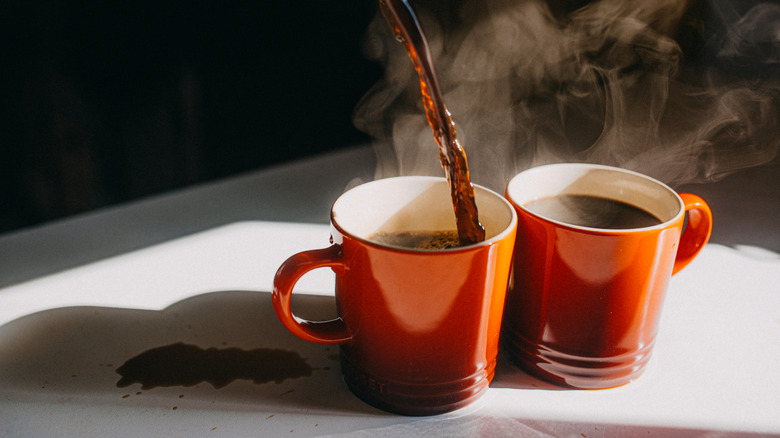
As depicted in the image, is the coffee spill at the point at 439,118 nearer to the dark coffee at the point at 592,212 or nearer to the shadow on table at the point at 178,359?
the dark coffee at the point at 592,212

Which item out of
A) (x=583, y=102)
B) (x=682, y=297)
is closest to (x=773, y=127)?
(x=583, y=102)

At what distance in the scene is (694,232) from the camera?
0.69 m

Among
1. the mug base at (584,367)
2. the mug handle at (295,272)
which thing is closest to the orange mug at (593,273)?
the mug base at (584,367)

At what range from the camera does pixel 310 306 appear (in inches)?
30.9

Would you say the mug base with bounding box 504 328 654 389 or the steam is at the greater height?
the steam

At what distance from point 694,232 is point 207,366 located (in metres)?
0.60

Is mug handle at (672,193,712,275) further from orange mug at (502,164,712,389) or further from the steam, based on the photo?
the steam

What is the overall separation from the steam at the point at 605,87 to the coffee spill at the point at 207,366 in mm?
623

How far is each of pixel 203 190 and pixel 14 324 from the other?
472mm

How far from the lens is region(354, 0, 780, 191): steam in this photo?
3.91 ft

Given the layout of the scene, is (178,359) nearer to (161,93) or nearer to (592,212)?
(592,212)

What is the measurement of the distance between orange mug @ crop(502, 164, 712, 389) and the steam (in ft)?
1.62

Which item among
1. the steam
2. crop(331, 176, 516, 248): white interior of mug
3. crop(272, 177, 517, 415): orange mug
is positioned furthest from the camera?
the steam

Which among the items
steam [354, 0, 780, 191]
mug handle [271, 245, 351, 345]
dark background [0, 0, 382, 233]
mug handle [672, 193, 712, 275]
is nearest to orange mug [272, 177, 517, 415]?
mug handle [271, 245, 351, 345]
